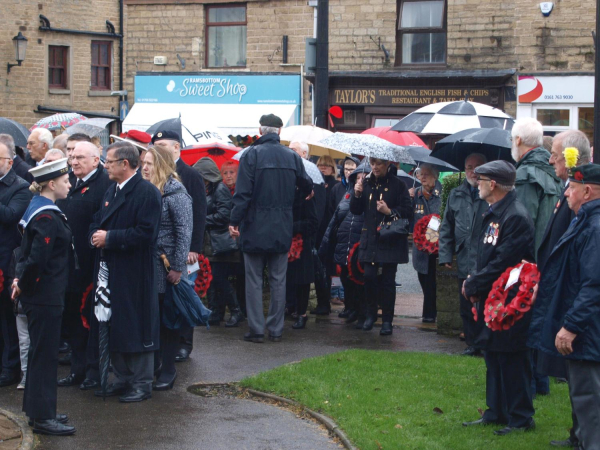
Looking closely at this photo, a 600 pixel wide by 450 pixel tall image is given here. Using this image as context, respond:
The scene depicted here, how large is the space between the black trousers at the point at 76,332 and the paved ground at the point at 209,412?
0.24m

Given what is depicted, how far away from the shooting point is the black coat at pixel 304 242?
34.4 feet

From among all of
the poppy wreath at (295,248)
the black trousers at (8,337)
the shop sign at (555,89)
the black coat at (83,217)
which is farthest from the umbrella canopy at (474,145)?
the shop sign at (555,89)

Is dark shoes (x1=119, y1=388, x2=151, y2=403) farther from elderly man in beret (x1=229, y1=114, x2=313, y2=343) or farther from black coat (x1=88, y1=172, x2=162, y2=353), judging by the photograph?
elderly man in beret (x1=229, y1=114, x2=313, y2=343)

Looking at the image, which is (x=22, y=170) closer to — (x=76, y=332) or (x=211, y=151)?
(x=76, y=332)

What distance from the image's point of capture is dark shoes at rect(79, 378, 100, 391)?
7.67 meters

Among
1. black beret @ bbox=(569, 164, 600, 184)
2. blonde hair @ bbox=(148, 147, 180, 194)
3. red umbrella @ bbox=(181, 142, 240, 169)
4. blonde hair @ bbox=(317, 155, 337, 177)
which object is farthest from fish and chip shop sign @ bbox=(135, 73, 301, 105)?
black beret @ bbox=(569, 164, 600, 184)

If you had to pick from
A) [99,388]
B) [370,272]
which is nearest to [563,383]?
[370,272]

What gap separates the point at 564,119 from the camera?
23875 mm

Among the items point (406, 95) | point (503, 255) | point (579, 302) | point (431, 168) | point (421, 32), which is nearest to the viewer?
point (579, 302)

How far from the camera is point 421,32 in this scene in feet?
80.3

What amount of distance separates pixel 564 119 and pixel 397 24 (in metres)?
5.04

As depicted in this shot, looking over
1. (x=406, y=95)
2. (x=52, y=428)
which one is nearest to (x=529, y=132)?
(x=52, y=428)

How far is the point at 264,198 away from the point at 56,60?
2393cm

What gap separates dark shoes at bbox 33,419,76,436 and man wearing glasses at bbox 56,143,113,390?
127 cm
